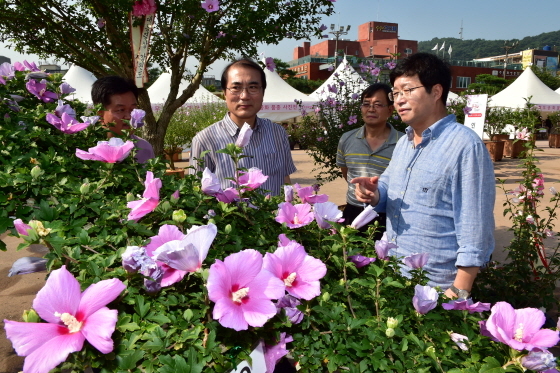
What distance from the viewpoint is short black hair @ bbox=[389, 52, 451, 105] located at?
181 centimetres

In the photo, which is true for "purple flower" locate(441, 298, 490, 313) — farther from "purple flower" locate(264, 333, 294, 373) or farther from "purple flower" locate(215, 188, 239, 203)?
"purple flower" locate(215, 188, 239, 203)

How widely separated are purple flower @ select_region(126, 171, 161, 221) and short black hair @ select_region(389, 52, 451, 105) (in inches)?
53.8

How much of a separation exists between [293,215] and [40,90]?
1.10 metres

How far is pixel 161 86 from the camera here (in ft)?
44.3

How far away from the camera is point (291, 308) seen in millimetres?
725

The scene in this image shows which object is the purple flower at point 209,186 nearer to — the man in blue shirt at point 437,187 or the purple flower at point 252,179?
the purple flower at point 252,179

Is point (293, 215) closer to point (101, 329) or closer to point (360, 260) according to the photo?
point (360, 260)

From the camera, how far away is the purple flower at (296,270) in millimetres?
742

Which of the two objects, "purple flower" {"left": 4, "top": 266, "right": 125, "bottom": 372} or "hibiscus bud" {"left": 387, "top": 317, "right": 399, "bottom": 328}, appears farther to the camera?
"hibiscus bud" {"left": 387, "top": 317, "right": 399, "bottom": 328}

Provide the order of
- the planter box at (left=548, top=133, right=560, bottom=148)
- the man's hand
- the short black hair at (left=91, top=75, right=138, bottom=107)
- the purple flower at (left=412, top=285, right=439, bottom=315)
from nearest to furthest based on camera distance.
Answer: the purple flower at (left=412, top=285, right=439, bottom=315) < the man's hand < the short black hair at (left=91, top=75, right=138, bottom=107) < the planter box at (left=548, top=133, right=560, bottom=148)

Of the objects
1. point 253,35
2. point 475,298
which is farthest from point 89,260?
point 253,35

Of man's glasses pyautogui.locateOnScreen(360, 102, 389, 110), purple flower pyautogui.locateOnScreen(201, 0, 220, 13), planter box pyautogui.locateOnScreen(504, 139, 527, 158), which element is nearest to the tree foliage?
purple flower pyautogui.locateOnScreen(201, 0, 220, 13)

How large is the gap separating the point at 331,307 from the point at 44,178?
787 millimetres

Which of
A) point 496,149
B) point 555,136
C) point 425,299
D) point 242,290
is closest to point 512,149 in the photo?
point 496,149
